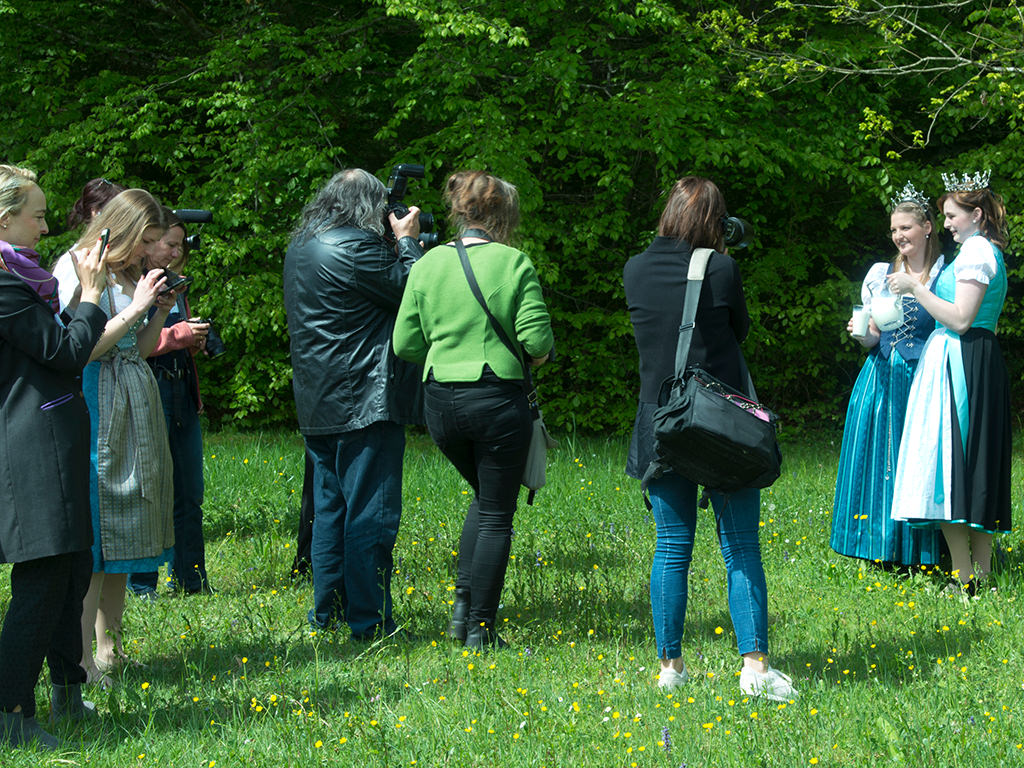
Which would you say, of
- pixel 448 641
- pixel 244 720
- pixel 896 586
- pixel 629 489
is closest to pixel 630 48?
pixel 629 489

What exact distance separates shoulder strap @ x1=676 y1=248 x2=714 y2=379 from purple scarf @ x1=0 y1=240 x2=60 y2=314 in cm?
196

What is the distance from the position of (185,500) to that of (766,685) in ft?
9.62

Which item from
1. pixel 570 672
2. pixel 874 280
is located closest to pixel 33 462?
pixel 570 672

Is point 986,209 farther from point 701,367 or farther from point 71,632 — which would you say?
point 71,632

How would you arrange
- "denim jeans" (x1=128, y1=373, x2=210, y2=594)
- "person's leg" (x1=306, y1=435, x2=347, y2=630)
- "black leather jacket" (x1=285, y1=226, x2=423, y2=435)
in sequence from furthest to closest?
"denim jeans" (x1=128, y1=373, x2=210, y2=594) < "person's leg" (x1=306, y1=435, x2=347, y2=630) < "black leather jacket" (x1=285, y1=226, x2=423, y2=435)

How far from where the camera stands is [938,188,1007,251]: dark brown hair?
501cm

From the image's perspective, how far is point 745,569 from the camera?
140 inches

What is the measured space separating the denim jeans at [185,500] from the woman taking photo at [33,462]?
6.04 feet

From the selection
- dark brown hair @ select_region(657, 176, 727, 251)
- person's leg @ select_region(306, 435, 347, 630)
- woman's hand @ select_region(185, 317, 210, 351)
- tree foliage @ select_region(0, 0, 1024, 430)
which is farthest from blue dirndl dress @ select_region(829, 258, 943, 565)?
tree foliage @ select_region(0, 0, 1024, 430)

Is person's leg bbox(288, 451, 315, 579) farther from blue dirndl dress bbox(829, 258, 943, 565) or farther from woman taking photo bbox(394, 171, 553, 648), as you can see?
blue dirndl dress bbox(829, 258, 943, 565)

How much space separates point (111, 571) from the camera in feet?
12.5

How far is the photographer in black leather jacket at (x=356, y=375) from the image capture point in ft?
13.7

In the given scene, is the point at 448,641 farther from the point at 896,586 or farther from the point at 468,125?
the point at 468,125

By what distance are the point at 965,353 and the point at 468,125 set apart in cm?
557
